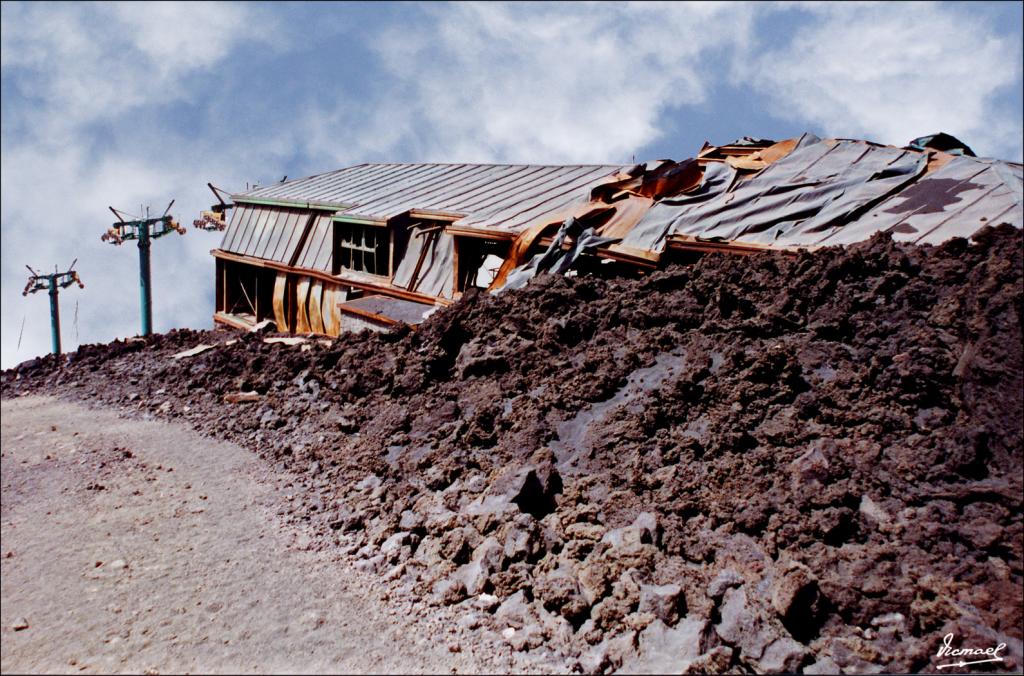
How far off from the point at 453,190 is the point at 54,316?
1315 cm

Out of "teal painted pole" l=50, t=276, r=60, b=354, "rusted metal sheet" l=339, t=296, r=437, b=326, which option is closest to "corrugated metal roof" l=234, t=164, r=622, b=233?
"rusted metal sheet" l=339, t=296, r=437, b=326

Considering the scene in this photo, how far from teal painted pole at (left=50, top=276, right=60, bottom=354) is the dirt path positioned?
1.57 feet

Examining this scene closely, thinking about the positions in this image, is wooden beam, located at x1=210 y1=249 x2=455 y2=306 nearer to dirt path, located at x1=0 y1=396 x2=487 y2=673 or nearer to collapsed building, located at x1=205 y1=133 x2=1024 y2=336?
collapsed building, located at x1=205 y1=133 x2=1024 y2=336

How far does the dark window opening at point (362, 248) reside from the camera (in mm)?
17359

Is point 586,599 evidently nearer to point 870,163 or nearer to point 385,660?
point 385,660

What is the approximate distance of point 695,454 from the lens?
22.7 ft

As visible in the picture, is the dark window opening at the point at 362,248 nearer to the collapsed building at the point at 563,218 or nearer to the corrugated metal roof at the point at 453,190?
the collapsed building at the point at 563,218

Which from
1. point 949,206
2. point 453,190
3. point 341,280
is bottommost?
point 341,280

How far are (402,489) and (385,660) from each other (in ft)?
8.54

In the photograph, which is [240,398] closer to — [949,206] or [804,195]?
[804,195]

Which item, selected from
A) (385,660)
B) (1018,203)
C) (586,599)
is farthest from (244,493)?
(1018,203)

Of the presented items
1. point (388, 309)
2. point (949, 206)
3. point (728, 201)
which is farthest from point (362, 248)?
point (949, 206)

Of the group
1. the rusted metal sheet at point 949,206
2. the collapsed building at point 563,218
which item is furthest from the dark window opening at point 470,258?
the rusted metal sheet at point 949,206

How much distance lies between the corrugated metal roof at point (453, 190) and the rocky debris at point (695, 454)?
496 centimetres
